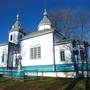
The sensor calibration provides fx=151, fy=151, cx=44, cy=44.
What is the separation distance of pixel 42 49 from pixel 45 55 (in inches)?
48.5

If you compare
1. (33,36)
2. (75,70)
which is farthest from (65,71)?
(33,36)

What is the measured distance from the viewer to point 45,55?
78.4ft

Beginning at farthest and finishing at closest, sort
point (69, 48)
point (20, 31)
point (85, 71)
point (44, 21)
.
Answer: point (20, 31), point (44, 21), point (69, 48), point (85, 71)

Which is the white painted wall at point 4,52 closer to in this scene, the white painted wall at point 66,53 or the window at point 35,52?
the window at point 35,52

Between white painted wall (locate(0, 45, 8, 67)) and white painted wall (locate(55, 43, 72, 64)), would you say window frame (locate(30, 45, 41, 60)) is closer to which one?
white painted wall (locate(55, 43, 72, 64))

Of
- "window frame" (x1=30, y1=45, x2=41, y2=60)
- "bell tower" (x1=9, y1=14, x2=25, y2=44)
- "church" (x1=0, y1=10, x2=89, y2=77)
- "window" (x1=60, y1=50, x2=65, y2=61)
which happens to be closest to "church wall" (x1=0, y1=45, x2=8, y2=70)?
"church" (x1=0, y1=10, x2=89, y2=77)

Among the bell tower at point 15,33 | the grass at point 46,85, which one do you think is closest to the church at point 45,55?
the grass at point 46,85

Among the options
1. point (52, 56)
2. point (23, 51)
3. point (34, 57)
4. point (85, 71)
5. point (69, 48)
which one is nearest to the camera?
point (85, 71)

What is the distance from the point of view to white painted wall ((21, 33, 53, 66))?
23583mm

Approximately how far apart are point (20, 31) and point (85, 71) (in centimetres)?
2228

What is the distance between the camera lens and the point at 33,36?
26547 millimetres

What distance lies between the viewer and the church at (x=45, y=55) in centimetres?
2127

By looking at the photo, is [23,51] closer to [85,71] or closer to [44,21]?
[44,21]

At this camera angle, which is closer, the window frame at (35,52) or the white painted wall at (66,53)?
the white painted wall at (66,53)
